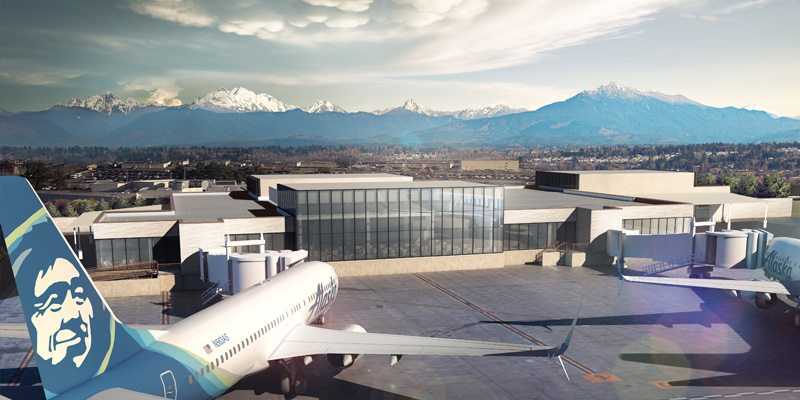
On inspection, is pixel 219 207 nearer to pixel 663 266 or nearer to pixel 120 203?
pixel 120 203

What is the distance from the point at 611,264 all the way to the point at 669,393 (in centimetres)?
3655

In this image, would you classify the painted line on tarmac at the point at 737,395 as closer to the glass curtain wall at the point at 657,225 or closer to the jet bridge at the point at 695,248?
the jet bridge at the point at 695,248

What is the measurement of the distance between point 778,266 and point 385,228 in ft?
116

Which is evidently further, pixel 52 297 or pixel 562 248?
pixel 562 248

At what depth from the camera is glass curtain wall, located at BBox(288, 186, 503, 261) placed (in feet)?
181

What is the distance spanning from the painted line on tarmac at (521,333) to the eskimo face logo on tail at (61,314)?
82.2 ft

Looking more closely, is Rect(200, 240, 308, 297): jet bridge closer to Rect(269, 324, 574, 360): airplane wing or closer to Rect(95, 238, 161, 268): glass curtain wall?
Rect(95, 238, 161, 268): glass curtain wall

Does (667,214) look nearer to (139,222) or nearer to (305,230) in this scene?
(305,230)

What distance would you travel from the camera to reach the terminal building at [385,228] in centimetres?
5206

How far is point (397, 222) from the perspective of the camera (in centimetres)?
5725

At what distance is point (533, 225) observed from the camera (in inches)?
2520

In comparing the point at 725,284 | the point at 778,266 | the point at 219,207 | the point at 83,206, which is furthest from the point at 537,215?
the point at 83,206

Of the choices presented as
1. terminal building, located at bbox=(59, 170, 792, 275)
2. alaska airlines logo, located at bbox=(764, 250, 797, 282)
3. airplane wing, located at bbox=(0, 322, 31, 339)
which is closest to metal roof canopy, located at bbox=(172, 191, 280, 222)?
terminal building, located at bbox=(59, 170, 792, 275)

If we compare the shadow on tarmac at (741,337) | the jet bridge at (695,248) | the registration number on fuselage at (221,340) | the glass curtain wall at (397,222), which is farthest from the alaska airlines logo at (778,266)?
the registration number on fuselage at (221,340)
